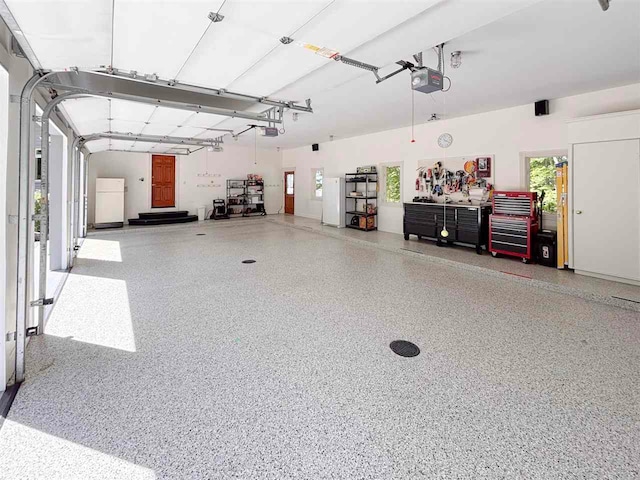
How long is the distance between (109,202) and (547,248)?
1083 cm

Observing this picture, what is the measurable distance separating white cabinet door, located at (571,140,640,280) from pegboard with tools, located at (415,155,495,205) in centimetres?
174

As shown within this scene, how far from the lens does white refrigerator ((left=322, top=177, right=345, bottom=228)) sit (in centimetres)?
957

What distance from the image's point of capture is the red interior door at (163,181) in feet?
36.0

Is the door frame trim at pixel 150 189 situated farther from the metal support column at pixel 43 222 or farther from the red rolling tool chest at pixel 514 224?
the red rolling tool chest at pixel 514 224

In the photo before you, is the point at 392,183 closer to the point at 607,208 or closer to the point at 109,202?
the point at 607,208

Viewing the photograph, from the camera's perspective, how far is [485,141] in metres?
6.39

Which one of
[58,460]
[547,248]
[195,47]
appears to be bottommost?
[58,460]

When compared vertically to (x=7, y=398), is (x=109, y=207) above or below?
above

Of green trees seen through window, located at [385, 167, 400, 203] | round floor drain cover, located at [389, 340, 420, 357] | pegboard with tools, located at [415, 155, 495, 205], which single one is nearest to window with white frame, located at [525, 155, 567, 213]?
pegboard with tools, located at [415, 155, 495, 205]

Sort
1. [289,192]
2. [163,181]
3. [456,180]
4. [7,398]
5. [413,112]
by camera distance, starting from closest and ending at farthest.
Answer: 1. [7,398]
2. [413,112]
3. [456,180]
4. [163,181]
5. [289,192]

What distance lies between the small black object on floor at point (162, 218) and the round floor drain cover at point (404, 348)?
9656 millimetres

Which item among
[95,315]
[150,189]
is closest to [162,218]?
[150,189]

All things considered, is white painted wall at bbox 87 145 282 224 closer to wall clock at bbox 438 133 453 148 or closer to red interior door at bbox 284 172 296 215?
red interior door at bbox 284 172 296 215

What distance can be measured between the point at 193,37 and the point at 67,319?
300cm
